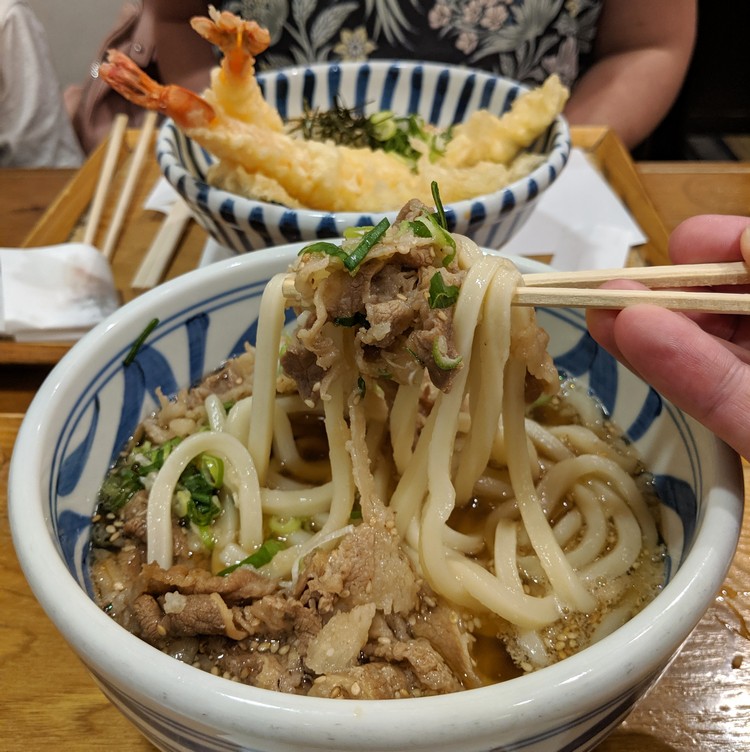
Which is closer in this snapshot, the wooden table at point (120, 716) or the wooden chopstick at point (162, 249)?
the wooden table at point (120, 716)

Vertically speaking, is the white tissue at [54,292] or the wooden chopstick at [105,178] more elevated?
the wooden chopstick at [105,178]

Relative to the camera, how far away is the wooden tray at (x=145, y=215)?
2.02 m

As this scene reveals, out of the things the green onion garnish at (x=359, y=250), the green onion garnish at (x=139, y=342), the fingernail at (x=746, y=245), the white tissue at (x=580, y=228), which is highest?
the fingernail at (x=746, y=245)

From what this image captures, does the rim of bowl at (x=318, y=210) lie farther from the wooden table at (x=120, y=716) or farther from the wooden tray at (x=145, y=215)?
the wooden table at (x=120, y=716)

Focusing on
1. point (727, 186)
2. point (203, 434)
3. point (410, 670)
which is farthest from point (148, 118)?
point (410, 670)

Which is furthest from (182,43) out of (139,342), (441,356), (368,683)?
(368,683)

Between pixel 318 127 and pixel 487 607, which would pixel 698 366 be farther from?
pixel 318 127

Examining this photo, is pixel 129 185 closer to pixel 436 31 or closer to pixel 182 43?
pixel 182 43

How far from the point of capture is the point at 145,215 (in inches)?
89.5

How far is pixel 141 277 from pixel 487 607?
1.49 m

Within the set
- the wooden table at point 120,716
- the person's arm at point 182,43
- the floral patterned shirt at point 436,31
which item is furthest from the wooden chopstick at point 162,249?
the floral patterned shirt at point 436,31

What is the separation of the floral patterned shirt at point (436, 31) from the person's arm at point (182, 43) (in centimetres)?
19

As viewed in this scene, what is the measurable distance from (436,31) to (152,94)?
2.01 meters

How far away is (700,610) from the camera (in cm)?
74
